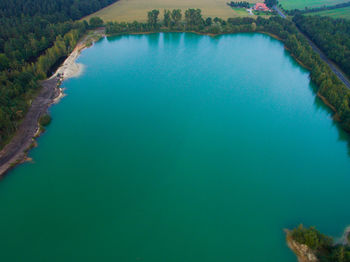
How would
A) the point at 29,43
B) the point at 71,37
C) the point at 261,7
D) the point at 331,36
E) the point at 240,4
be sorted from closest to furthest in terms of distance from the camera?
the point at 29,43 → the point at 331,36 → the point at 71,37 → the point at 261,7 → the point at 240,4

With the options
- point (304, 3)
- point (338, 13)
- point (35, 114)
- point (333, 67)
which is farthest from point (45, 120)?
point (304, 3)

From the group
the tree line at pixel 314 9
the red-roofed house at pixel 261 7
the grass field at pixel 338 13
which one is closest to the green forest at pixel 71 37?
the tree line at pixel 314 9

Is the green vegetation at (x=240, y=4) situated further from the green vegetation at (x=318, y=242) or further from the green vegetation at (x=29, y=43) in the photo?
the green vegetation at (x=318, y=242)

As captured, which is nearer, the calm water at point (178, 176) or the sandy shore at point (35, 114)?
the calm water at point (178, 176)

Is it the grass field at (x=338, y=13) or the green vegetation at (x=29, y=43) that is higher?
the grass field at (x=338, y=13)

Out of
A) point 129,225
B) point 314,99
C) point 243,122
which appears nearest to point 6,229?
point 129,225

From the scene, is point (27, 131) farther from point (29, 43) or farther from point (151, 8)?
point (151, 8)

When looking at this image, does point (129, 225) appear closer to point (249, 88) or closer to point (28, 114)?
point (28, 114)
